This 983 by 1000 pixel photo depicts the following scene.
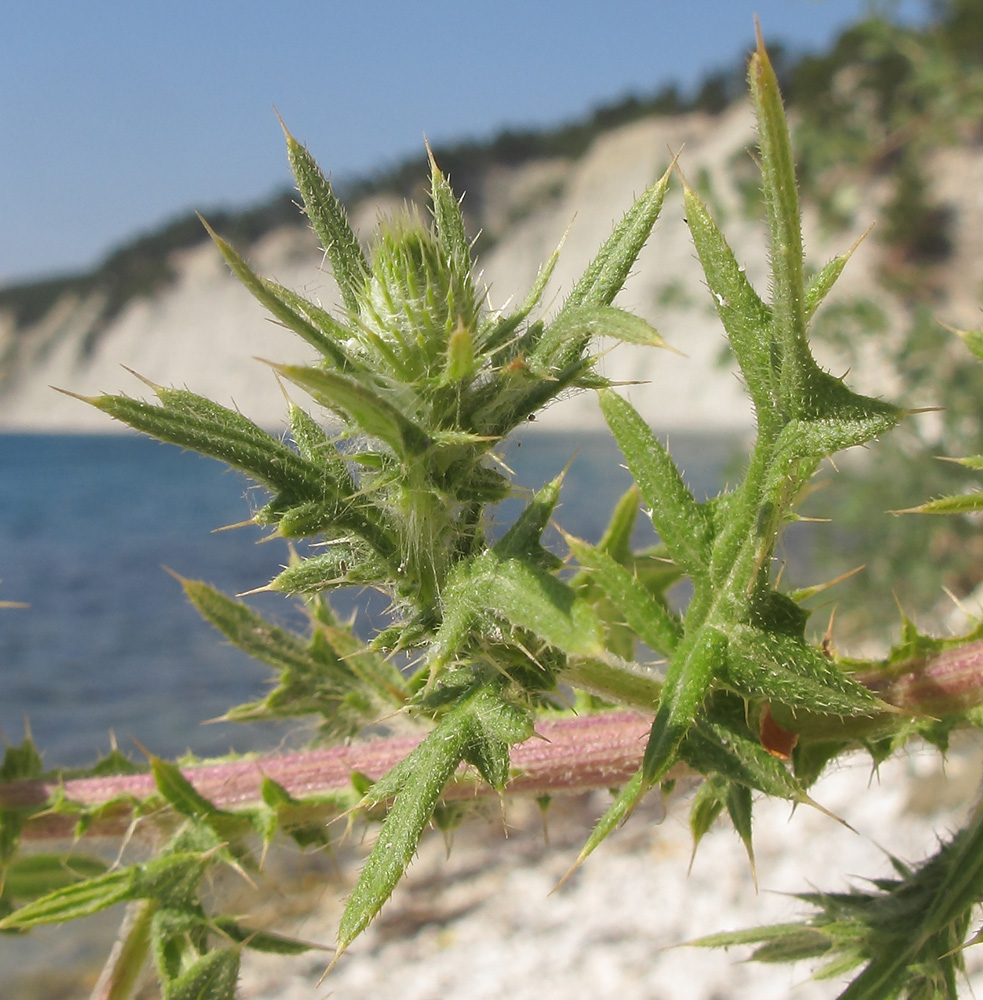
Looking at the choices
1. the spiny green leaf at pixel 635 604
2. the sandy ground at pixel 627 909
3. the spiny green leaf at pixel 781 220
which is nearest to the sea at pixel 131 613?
the spiny green leaf at pixel 635 604

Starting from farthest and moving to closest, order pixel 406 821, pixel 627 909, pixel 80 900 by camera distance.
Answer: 1. pixel 627 909
2. pixel 80 900
3. pixel 406 821

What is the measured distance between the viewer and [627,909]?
6480mm

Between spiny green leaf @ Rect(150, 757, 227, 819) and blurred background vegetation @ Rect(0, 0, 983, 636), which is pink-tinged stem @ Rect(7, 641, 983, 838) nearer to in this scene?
spiny green leaf @ Rect(150, 757, 227, 819)

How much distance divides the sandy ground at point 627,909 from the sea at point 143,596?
1907 millimetres

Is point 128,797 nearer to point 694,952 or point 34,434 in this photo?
point 694,952

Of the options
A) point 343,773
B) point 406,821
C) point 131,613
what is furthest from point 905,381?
point 131,613

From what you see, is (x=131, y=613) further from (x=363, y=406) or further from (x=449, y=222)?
(x=363, y=406)

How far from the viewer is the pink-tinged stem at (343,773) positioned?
4.50 ft

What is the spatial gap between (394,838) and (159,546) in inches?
1081

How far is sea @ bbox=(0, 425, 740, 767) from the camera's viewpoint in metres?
12.0

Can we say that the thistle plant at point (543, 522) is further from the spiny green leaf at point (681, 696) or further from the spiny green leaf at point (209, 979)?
the spiny green leaf at point (209, 979)

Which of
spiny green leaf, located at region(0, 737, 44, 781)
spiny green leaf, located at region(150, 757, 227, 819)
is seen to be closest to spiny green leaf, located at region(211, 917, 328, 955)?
spiny green leaf, located at region(150, 757, 227, 819)

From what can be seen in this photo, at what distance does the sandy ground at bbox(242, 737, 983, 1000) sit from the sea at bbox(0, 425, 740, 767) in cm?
191

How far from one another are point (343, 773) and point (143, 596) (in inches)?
827
